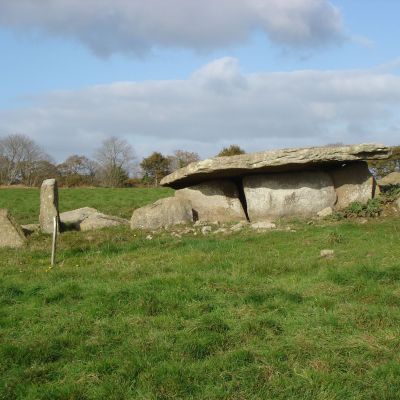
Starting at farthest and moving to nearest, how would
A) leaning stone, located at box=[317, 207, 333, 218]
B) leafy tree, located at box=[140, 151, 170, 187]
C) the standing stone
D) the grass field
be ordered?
leafy tree, located at box=[140, 151, 170, 187], the standing stone, leaning stone, located at box=[317, 207, 333, 218], the grass field

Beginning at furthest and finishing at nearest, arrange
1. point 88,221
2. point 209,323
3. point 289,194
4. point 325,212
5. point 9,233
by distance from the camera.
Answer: point 88,221
point 289,194
point 325,212
point 9,233
point 209,323

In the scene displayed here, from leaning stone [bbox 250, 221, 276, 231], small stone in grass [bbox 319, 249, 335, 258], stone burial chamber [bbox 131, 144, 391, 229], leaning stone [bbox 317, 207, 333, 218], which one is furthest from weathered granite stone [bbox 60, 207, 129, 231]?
small stone in grass [bbox 319, 249, 335, 258]

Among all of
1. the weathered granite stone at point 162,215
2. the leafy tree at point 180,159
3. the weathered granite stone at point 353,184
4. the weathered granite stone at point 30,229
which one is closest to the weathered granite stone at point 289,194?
the weathered granite stone at point 353,184

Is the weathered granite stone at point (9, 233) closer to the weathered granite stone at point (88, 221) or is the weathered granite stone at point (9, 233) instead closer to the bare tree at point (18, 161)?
the weathered granite stone at point (88, 221)

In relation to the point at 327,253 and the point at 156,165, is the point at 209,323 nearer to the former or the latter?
the point at 327,253

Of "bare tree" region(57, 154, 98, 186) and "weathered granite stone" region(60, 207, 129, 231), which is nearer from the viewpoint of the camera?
"weathered granite stone" region(60, 207, 129, 231)

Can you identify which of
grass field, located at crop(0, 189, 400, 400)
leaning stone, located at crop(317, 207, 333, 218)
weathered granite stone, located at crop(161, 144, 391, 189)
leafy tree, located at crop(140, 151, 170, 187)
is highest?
leafy tree, located at crop(140, 151, 170, 187)

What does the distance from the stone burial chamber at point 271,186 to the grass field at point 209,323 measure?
12.3ft

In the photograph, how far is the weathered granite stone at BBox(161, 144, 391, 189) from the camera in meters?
14.0

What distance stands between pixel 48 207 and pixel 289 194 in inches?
262

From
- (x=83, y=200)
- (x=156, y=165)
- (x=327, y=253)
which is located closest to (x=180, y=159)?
(x=156, y=165)

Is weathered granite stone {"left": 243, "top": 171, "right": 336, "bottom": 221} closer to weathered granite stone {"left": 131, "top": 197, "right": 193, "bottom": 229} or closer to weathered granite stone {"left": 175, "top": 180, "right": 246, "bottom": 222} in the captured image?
weathered granite stone {"left": 175, "top": 180, "right": 246, "bottom": 222}

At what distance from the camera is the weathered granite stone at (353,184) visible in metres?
15.0

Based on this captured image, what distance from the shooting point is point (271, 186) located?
1523cm
